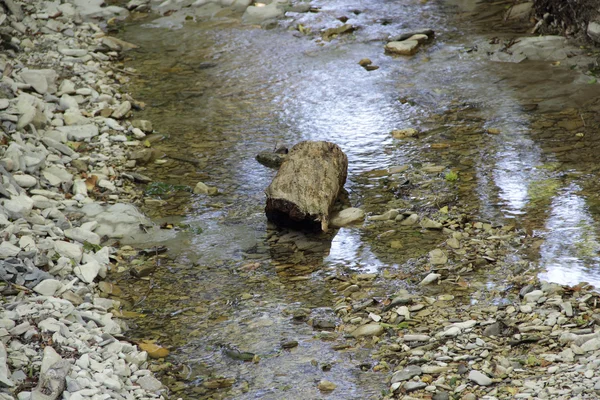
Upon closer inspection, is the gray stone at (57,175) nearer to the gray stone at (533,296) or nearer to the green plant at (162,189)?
the green plant at (162,189)

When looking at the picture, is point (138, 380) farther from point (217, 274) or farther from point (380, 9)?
point (380, 9)

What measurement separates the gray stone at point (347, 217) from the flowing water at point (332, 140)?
0.33 feet

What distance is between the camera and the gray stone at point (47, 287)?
4.31 meters

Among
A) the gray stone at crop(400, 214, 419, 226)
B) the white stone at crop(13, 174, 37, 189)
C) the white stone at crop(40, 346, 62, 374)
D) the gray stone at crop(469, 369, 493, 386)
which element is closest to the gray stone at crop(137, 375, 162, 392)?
the white stone at crop(40, 346, 62, 374)

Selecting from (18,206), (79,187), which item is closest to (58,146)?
(79,187)

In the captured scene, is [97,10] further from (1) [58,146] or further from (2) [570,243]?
(2) [570,243]

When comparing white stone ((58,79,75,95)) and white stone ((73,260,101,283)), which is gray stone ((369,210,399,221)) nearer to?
white stone ((73,260,101,283))

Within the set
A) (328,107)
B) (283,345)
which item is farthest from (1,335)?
(328,107)

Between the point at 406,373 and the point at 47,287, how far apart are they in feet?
7.60

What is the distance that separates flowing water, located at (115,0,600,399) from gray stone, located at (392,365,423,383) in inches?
5.2

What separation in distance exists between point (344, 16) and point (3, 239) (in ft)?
21.6

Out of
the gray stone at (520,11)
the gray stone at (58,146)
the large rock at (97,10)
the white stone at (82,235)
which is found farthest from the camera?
the large rock at (97,10)

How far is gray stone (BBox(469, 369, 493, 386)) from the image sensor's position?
3.47m

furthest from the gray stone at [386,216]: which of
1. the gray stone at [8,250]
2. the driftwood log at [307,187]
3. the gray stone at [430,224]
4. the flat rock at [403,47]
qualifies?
the flat rock at [403,47]
